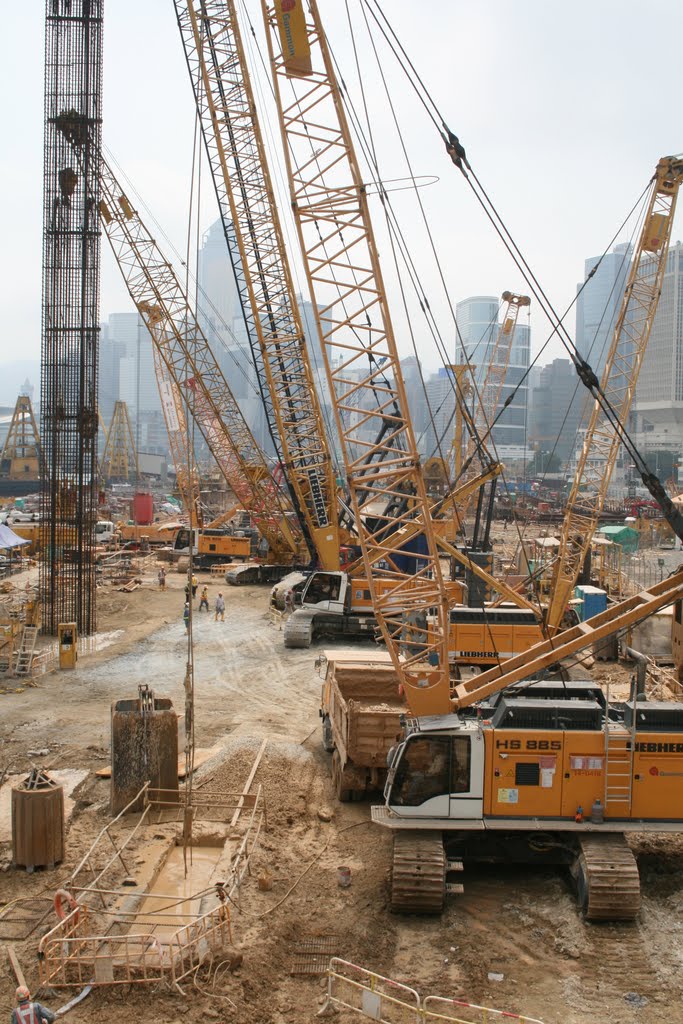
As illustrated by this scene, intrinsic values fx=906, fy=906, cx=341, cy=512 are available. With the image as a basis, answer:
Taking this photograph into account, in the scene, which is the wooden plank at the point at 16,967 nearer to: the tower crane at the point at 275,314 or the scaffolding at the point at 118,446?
the tower crane at the point at 275,314

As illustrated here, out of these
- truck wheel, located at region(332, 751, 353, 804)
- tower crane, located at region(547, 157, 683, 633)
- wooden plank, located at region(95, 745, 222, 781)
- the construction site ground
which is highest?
tower crane, located at region(547, 157, 683, 633)

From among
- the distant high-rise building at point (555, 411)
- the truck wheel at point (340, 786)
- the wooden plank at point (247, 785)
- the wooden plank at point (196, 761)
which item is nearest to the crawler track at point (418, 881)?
the wooden plank at point (247, 785)

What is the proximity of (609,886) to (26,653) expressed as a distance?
16991 mm

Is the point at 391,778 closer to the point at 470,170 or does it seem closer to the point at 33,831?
the point at 33,831

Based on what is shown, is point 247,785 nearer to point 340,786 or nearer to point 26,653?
point 340,786

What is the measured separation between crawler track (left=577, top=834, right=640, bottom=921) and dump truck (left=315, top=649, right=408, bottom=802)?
3067 mm

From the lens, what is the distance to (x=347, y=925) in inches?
396

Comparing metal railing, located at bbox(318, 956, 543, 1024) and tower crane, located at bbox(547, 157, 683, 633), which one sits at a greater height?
tower crane, located at bbox(547, 157, 683, 633)

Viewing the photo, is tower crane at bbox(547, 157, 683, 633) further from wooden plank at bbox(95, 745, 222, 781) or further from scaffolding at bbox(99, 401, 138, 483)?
scaffolding at bbox(99, 401, 138, 483)

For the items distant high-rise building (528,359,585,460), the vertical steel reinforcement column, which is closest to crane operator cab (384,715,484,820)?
the vertical steel reinforcement column

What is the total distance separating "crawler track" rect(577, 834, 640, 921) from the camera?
9.94 metres

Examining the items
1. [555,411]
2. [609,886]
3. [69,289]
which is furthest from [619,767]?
[555,411]

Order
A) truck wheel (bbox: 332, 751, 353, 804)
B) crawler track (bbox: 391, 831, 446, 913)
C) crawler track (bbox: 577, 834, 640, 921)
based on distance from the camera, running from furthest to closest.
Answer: truck wheel (bbox: 332, 751, 353, 804) < crawler track (bbox: 391, 831, 446, 913) < crawler track (bbox: 577, 834, 640, 921)

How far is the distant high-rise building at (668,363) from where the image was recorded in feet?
475
